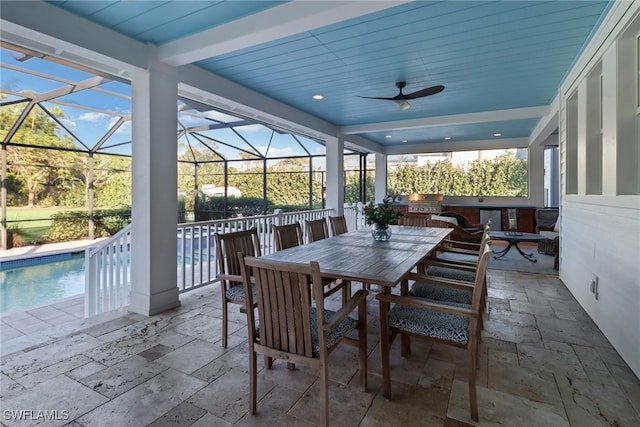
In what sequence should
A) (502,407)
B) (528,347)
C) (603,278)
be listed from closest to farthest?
(502,407) < (528,347) < (603,278)

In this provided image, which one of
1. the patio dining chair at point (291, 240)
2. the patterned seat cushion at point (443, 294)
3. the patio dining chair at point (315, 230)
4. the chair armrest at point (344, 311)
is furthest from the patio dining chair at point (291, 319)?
the patio dining chair at point (315, 230)

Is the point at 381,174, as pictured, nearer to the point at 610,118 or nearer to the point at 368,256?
the point at 610,118

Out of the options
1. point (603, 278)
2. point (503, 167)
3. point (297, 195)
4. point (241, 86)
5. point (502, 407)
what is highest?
point (241, 86)

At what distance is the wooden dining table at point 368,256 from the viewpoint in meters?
1.97

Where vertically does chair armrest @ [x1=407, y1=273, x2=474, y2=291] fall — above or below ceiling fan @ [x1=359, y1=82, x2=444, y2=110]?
below

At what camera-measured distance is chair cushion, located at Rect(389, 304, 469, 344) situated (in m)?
1.80

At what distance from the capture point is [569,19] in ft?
8.61

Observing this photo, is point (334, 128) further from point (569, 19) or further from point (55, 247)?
point (55, 247)

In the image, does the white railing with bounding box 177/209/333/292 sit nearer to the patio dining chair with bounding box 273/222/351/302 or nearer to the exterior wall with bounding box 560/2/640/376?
the patio dining chair with bounding box 273/222/351/302

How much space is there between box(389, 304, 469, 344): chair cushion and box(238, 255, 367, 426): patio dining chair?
39 cm

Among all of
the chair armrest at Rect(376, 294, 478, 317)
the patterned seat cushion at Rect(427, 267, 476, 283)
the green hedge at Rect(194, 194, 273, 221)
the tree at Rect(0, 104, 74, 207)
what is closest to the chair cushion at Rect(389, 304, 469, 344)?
the chair armrest at Rect(376, 294, 478, 317)

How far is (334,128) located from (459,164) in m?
4.63

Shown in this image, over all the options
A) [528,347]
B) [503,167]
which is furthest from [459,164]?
[528,347]

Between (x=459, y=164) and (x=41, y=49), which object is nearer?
(x=41, y=49)
